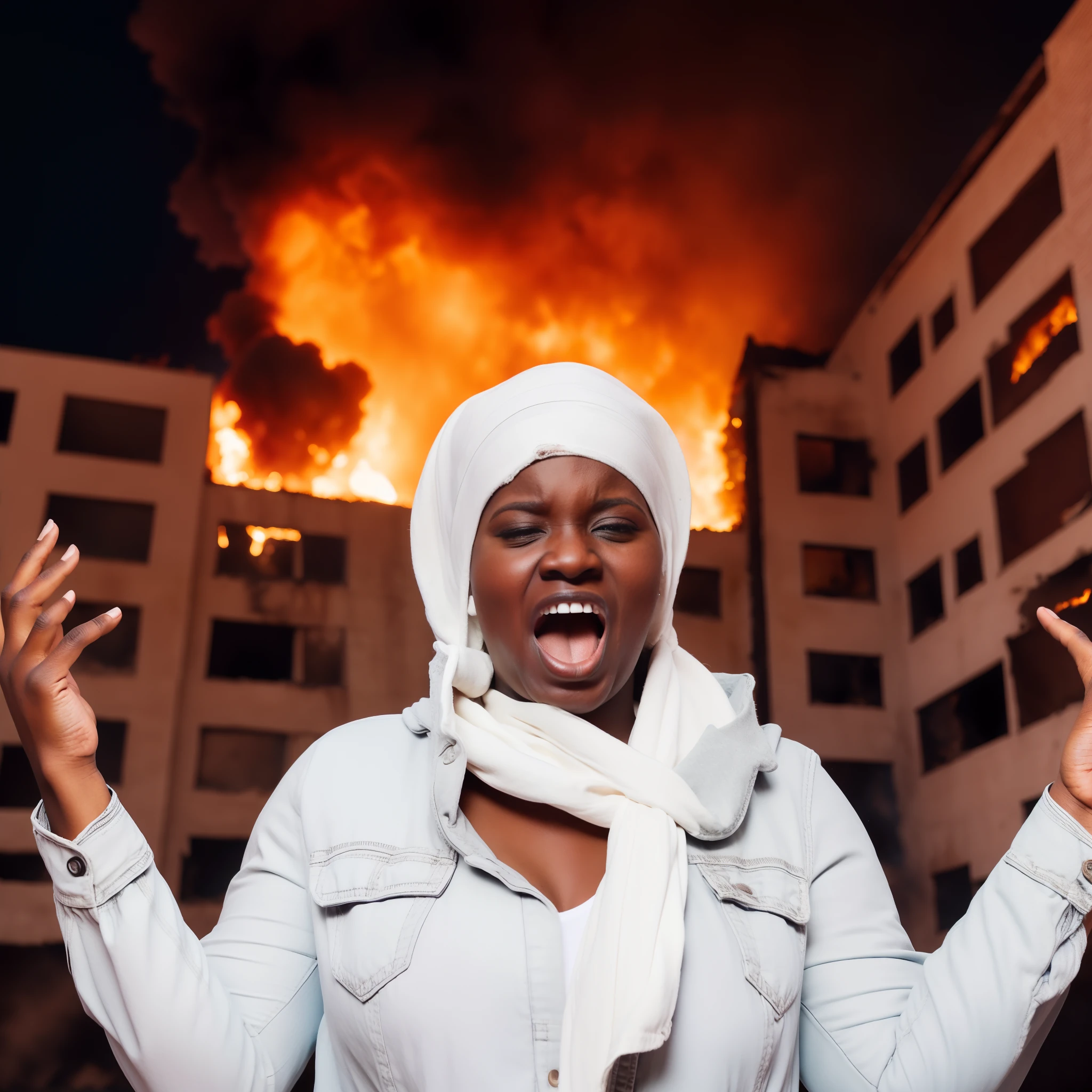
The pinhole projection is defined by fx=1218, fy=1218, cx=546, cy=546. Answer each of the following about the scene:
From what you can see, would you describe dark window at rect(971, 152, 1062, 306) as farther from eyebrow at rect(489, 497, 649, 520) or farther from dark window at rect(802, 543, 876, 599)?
eyebrow at rect(489, 497, 649, 520)

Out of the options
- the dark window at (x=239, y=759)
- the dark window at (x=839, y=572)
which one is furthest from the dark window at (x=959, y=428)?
the dark window at (x=239, y=759)

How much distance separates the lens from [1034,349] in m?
11.4

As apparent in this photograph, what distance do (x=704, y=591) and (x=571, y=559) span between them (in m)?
12.1

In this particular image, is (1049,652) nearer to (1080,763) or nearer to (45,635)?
(1080,763)

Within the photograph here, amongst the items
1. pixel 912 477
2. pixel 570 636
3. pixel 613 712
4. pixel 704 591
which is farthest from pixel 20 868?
pixel 570 636

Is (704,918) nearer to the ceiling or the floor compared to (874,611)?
nearer to the floor

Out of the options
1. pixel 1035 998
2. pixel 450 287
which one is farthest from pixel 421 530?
pixel 450 287

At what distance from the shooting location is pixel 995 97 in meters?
11.3

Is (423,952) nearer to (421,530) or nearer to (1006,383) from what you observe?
(421,530)

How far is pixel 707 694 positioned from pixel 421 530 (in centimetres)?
46

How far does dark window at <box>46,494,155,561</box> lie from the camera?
12125mm

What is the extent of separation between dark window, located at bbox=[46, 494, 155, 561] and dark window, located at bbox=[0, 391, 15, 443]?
2.95 feet

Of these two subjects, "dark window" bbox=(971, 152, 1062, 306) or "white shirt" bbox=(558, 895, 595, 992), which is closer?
"white shirt" bbox=(558, 895, 595, 992)

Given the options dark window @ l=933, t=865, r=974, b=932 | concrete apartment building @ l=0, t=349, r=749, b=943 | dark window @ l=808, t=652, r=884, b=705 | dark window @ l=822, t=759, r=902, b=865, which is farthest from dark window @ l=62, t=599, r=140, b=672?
dark window @ l=933, t=865, r=974, b=932
